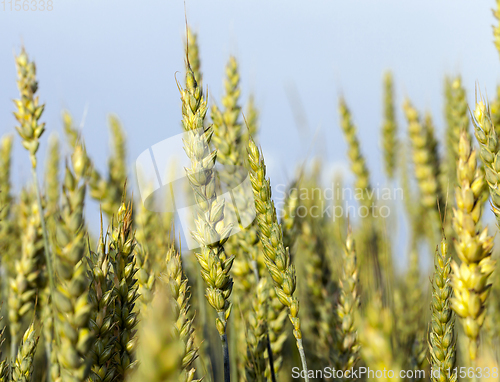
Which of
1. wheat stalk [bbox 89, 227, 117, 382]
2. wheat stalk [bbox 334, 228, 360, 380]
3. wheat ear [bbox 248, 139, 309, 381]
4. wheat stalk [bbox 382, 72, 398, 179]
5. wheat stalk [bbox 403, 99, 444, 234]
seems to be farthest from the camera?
wheat stalk [bbox 382, 72, 398, 179]

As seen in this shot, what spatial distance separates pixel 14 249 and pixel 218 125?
148 centimetres

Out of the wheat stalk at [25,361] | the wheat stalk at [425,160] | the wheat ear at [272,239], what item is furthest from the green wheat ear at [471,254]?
the wheat stalk at [425,160]

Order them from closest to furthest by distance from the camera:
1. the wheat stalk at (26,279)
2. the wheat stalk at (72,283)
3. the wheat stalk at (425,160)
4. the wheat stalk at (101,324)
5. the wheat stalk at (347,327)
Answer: the wheat stalk at (72,283), the wheat stalk at (101,324), the wheat stalk at (26,279), the wheat stalk at (347,327), the wheat stalk at (425,160)

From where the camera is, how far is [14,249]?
89.0 inches

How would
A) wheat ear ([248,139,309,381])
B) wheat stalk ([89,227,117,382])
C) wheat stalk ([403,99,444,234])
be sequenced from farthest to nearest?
wheat stalk ([403,99,444,234]), wheat ear ([248,139,309,381]), wheat stalk ([89,227,117,382])

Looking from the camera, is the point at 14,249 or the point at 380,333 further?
the point at 14,249

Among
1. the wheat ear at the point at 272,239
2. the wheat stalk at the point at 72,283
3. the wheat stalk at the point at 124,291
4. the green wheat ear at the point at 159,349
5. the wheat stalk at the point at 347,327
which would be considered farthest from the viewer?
the wheat stalk at the point at 347,327

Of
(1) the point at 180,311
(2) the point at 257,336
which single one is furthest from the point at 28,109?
(2) the point at 257,336

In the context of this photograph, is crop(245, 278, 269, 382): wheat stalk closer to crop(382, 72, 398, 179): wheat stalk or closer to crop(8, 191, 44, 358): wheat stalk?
crop(8, 191, 44, 358): wheat stalk

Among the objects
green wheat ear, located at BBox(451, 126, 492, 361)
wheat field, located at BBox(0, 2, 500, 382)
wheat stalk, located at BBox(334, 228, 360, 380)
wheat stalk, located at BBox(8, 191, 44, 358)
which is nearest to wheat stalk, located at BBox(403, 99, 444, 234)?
wheat field, located at BBox(0, 2, 500, 382)

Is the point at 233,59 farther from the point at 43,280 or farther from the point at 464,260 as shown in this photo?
the point at 464,260

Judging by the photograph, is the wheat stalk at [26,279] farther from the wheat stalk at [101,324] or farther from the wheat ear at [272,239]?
the wheat ear at [272,239]

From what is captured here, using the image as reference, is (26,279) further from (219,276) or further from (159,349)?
(159,349)

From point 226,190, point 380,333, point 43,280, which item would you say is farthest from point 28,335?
point 380,333
